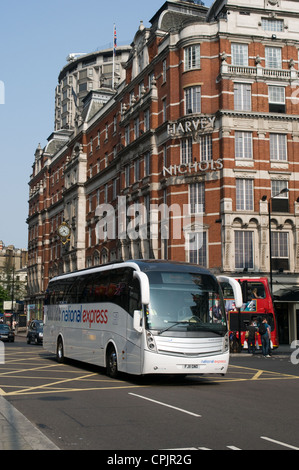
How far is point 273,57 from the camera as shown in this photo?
42312 millimetres

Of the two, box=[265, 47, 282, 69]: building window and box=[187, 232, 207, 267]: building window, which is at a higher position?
box=[265, 47, 282, 69]: building window

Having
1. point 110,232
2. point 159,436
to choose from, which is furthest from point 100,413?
point 110,232

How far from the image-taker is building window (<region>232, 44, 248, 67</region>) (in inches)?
1642

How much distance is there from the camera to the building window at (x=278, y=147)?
41000mm

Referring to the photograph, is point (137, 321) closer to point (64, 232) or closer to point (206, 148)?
point (206, 148)

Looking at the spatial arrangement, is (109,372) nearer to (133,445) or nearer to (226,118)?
(133,445)

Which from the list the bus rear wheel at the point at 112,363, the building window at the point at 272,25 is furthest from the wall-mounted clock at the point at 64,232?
the bus rear wheel at the point at 112,363

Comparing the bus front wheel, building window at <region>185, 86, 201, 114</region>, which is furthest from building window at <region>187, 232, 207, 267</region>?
the bus front wheel

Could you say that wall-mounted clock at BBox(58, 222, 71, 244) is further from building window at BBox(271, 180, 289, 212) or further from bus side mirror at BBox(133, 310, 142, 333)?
bus side mirror at BBox(133, 310, 142, 333)

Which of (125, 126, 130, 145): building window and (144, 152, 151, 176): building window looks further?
(125, 126, 130, 145): building window

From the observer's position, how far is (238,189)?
131ft

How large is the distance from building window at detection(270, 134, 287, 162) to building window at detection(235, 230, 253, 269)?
6233 mm

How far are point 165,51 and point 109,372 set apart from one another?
3257 cm

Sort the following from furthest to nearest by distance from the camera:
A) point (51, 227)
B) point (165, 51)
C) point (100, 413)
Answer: point (51, 227) → point (165, 51) → point (100, 413)
